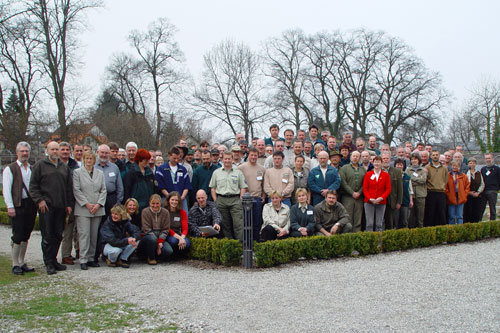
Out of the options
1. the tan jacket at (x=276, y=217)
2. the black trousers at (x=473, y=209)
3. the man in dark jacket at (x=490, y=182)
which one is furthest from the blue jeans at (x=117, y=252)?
the man in dark jacket at (x=490, y=182)

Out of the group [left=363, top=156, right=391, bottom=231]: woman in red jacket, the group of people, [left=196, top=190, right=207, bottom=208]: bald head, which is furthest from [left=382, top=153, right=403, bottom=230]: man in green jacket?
[left=196, top=190, right=207, bottom=208]: bald head

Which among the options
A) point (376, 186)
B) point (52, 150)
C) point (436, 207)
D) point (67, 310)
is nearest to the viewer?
point (67, 310)

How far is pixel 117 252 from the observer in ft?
23.1

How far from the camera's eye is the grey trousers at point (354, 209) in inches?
345

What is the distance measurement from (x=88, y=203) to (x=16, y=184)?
41.3 inches

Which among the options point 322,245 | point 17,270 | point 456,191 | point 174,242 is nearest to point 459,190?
point 456,191

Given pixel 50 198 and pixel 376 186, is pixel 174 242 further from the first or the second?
pixel 376 186

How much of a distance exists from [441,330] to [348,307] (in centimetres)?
98

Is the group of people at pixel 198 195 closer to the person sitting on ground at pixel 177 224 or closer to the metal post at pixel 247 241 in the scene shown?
the person sitting on ground at pixel 177 224

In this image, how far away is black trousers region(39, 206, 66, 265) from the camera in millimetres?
6613

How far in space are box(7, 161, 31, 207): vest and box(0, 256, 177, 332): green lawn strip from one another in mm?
1176

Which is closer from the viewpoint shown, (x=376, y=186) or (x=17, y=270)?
(x=17, y=270)

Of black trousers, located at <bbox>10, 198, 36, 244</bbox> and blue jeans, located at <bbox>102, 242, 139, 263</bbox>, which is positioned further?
blue jeans, located at <bbox>102, 242, 139, 263</bbox>

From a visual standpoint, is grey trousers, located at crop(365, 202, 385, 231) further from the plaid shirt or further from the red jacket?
the plaid shirt
